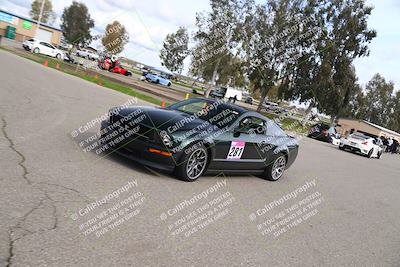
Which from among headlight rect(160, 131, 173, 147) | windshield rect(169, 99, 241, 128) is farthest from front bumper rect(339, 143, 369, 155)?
headlight rect(160, 131, 173, 147)

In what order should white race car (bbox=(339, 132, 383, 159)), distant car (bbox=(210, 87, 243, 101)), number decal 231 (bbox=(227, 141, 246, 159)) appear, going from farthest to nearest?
distant car (bbox=(210, 87, 243, 101)) < white race car (bbox=(339, 132, 383, 159)) < number decal 231 (bbox=(227, 141, 246, 159))

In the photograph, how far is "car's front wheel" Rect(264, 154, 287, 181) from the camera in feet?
30.1

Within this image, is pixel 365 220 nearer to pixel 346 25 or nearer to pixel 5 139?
pixel 5 139

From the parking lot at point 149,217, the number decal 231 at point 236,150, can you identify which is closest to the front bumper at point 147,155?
the parking lot at point 149,217

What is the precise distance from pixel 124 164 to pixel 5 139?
6.67 feet

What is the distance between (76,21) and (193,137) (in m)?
80.9

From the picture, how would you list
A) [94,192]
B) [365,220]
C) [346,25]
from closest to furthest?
[94,192] < [365,220] < [346,25]

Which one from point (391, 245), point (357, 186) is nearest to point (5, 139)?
point (391, 245)

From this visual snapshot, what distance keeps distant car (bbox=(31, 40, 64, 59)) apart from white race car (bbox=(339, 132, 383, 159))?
29.8 m

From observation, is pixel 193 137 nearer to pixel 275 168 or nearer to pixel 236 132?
pixel 236 132

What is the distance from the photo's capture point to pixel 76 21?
3172 inches

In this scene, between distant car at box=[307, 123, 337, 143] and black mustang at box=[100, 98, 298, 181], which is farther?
distant car at box=[307, 123, 337, 143]

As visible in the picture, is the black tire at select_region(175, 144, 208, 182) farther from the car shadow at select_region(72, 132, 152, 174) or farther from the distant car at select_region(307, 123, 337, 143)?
the distant car at select_region(307, 123, 337, 143)

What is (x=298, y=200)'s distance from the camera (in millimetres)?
8102
